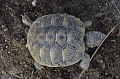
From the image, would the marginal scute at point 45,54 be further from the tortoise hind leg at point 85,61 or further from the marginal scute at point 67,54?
the tortoise hind leg at point 85,61

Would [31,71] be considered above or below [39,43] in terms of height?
below

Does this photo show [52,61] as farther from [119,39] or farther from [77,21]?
[119,39]

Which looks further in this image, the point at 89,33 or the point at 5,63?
the point at 5,63

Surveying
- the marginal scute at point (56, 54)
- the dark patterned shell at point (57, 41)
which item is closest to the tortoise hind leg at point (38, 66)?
the dark patterned shell at point (57, 41)

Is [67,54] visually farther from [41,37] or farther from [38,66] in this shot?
[38,66]

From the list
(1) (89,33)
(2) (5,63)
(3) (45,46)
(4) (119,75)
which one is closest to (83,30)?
(1) (89,33)

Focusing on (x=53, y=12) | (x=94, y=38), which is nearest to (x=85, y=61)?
(x=94, y=38)

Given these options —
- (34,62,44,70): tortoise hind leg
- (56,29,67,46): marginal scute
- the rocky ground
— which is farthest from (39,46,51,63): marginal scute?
the rocky ground

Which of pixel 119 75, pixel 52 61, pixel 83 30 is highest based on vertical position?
pixel 83 30
